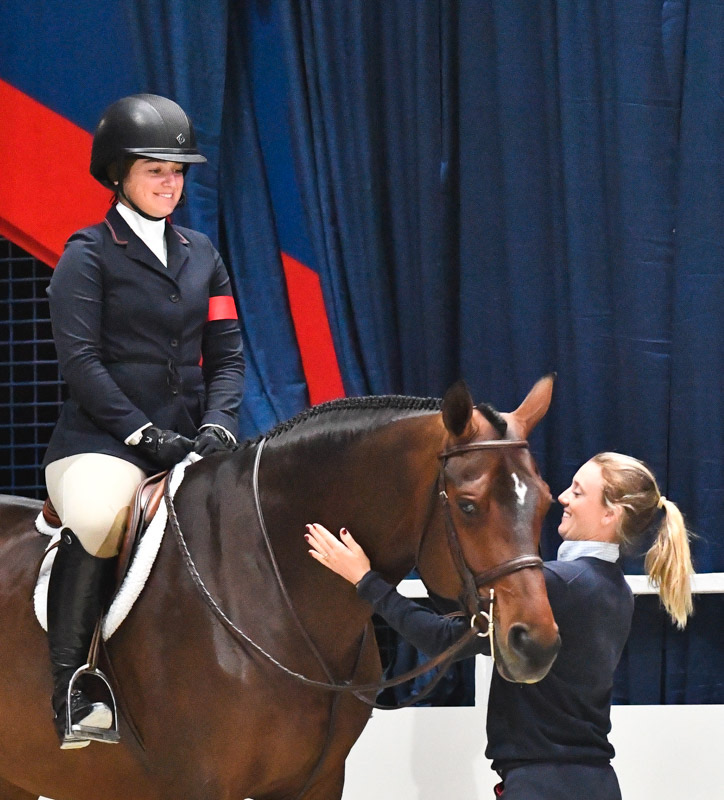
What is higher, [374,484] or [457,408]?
[457,408]

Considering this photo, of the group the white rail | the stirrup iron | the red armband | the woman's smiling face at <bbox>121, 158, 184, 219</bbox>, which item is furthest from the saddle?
the white rail

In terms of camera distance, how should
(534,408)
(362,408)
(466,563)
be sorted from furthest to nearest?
(362,408)
(534,408)
(466,563)

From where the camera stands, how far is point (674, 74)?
3.49m

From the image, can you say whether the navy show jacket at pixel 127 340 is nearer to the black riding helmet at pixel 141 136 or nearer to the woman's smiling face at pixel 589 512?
the black riding helmet at pixel 141 136

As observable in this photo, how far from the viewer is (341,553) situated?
2152 mm

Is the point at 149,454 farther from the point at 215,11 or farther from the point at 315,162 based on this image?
the point at 215,11

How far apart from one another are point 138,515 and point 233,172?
1880 mm

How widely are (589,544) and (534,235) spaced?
4.89 feet

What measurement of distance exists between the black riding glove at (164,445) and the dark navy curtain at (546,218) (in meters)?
1.33

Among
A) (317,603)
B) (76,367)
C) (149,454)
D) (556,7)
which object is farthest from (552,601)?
(556,7)

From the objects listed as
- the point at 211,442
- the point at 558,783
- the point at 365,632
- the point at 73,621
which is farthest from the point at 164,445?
the point at 558,783

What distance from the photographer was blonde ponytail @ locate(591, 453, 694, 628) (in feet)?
Result: 7.89

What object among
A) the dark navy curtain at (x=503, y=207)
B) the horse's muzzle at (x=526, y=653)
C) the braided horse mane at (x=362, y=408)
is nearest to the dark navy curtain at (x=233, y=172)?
the dark navy curtain at (x=503, y=207)

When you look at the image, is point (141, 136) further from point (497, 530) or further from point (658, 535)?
point (658, 535)
